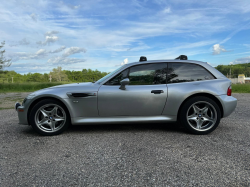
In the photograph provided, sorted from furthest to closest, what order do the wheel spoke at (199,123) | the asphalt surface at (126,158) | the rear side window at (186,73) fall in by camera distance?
1. the rear side window at (186,73)
2. the wheel spoke at (199,123)
3. the asphalt surface at (126,158)

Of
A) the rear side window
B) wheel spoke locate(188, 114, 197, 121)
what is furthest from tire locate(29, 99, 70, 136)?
wheel spoke locate(188, 114, 197, 121)

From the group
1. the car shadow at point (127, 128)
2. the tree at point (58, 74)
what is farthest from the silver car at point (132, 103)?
the tree at point (58, 74)

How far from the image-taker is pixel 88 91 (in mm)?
3684

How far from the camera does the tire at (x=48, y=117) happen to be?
3633mm

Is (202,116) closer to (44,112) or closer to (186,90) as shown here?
(186,90)

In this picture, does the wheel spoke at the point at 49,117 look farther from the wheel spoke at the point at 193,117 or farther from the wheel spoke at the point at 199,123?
the wheel spoke at the point at 199,123

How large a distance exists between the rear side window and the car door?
26 centimetres

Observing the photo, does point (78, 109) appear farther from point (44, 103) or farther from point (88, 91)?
point (44, 103)

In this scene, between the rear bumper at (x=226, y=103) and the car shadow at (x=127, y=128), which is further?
the car shadow at (x=127, y=128)

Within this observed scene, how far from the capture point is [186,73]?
3.89 metres

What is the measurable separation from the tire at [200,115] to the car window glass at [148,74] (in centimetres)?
71

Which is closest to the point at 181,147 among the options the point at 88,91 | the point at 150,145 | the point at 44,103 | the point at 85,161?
the point at 150,145

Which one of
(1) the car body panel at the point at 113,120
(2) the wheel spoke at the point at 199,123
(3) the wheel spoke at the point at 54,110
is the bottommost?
(2) the wheel spoke at the point at 199,123

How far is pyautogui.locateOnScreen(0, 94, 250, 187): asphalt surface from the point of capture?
2.10 metres
